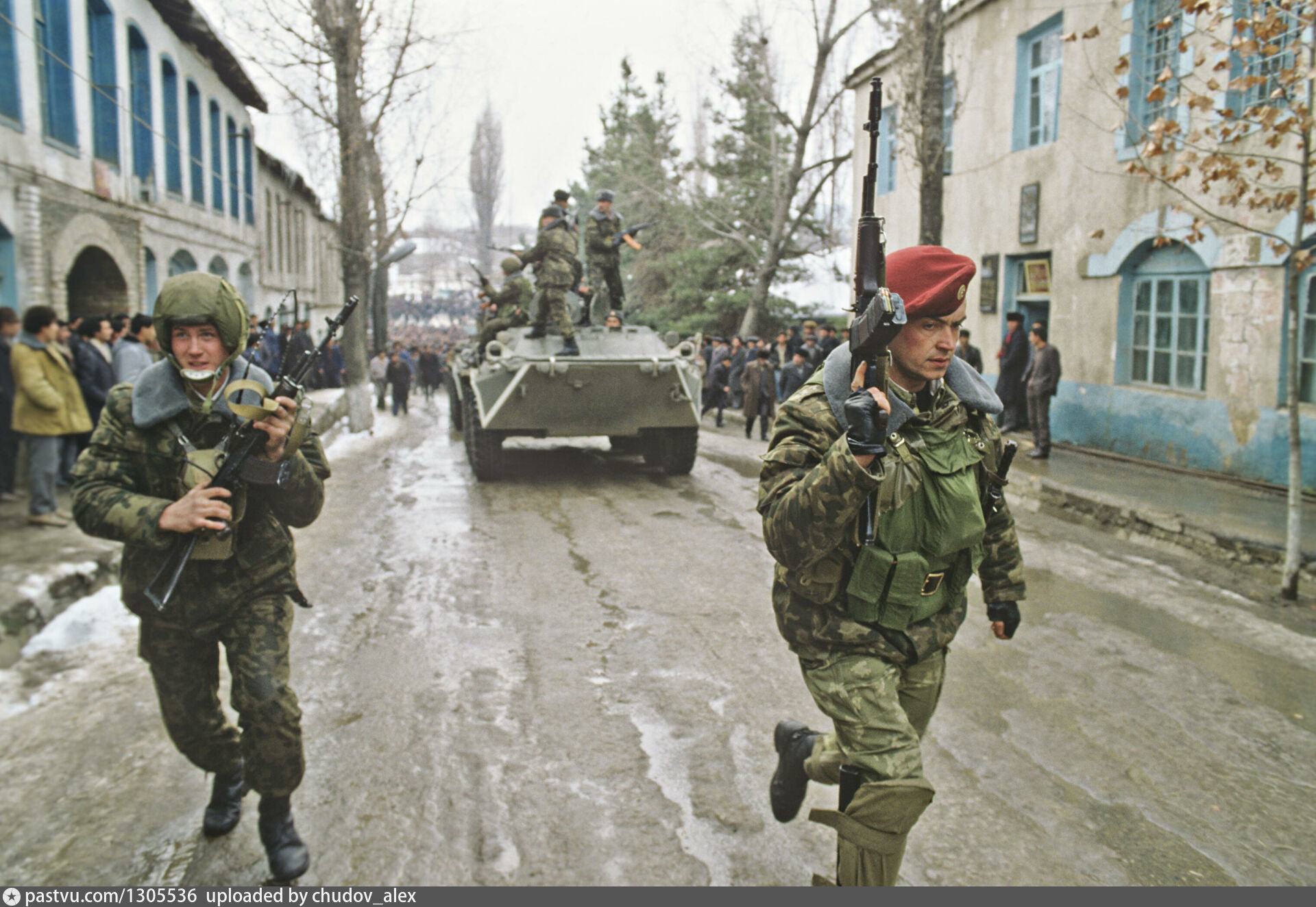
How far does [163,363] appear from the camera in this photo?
2768mm

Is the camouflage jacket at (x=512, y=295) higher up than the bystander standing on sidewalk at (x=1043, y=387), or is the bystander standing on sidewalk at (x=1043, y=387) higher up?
the camouflage jacket at (x=512, y=295)

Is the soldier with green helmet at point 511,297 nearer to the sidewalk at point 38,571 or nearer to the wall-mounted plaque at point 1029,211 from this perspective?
the sidewalk at point 38,571

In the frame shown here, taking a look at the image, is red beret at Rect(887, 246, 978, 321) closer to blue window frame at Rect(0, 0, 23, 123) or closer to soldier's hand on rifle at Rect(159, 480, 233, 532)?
soldier's hand on rifle at Rect(159, 480, 233, 532)

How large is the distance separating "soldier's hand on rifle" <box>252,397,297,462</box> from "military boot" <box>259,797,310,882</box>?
37.8 inches

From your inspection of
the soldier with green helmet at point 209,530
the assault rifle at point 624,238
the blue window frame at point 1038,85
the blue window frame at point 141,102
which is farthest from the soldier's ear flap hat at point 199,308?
the blue window frame at point 141,102

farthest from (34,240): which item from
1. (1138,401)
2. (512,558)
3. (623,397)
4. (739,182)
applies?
(739,182)

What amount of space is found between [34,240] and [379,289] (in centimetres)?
1926

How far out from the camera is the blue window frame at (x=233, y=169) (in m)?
20.7

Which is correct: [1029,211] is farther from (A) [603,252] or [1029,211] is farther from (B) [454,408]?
(B) [454,408]

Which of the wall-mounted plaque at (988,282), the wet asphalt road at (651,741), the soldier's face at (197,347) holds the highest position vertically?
the wall-mounted plaque at (988,282)

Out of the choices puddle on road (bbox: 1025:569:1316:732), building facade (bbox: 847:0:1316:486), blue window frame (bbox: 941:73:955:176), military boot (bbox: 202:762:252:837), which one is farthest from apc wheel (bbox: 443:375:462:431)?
military boot (bbox: 202:762:252:837)

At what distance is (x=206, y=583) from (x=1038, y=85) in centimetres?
1348

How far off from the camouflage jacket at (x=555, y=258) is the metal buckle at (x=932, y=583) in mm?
7904

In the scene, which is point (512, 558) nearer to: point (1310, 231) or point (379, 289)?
point (1310, 231)
